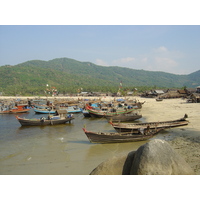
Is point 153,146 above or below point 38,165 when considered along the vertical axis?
above

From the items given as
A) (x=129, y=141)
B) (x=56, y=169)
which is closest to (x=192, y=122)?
(x=129, y=141)

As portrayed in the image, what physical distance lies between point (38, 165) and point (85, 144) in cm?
508

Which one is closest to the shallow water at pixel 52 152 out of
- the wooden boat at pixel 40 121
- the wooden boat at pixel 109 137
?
the wooden boat at pixel 109 137

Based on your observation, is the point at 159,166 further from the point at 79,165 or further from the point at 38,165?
the point at 38,165

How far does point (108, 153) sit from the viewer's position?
14242 mm

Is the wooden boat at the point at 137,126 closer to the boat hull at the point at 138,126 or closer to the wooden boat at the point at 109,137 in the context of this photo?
the boat hull at the point at 138,126

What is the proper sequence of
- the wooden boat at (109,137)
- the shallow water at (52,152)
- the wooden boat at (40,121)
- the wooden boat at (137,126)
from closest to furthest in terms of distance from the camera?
1. the shallow water at (52,152)
2. the wooden boat at (109,137)
3. the wooden boat at (137,126)
4. the wooden boat at (40,121)

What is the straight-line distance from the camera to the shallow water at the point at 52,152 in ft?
37.9

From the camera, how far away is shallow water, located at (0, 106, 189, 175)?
11547 millimetres

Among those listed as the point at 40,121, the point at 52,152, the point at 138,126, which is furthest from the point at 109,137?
the point at 40,121

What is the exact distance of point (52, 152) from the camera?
1468 cm

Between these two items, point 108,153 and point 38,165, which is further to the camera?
point 108,153

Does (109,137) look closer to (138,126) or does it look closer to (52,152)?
(138,126)

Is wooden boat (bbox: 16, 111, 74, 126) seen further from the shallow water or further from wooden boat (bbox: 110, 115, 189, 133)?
wooden boat (bbox: 110, 115, 189, 133)
